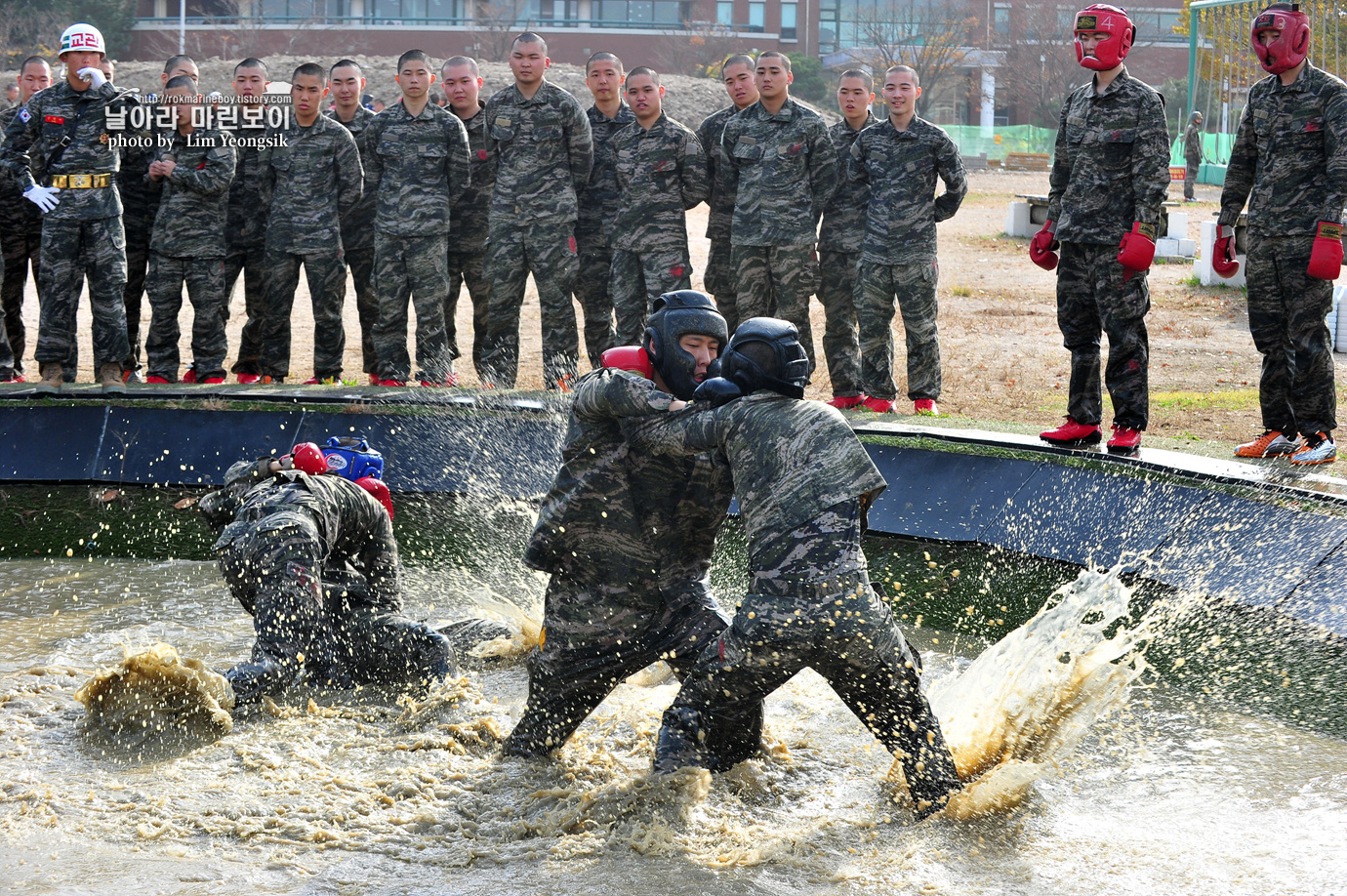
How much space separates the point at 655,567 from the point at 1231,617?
99.5 inches

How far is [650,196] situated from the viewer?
28.3 ft

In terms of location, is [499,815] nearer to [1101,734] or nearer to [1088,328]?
[1101,734]

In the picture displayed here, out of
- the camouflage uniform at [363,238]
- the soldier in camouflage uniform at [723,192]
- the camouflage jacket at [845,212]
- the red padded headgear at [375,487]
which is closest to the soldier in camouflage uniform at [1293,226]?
the camouflage jacket at [845,212]

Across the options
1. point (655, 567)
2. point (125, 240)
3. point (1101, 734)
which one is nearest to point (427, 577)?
point (655, 567)

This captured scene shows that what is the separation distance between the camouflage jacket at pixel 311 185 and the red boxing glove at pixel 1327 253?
5985 mm

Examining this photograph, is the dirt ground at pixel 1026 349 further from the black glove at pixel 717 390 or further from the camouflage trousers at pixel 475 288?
the black glove at pixel 717 390

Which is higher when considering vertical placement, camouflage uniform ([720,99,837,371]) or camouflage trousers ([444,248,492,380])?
camouflage uniform ([720,99,837,371])

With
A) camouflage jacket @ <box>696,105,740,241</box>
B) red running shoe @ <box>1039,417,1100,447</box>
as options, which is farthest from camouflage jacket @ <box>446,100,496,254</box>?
red running shoe @ <box>1039,417,1100,447</box>

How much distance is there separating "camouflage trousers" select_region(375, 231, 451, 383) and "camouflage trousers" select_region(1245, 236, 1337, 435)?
5041mm

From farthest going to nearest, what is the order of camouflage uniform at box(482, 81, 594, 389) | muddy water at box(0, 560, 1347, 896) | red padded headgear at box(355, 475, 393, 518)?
camouflage uniform at box(482, 81, 594, 389) → red padded headgear at box(355, 475, 393, 518) → muddy water at box(0, 560, 1347, 896)

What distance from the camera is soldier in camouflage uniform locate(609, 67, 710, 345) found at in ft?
28.3

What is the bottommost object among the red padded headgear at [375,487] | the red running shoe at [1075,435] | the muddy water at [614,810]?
the muddy water at [614,810]

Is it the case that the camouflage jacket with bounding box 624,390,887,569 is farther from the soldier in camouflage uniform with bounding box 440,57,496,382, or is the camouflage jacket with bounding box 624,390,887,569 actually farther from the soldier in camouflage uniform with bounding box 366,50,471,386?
the soldier in camouflage uniform with bounding box 440,57,496,382

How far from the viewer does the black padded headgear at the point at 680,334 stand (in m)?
4.43
